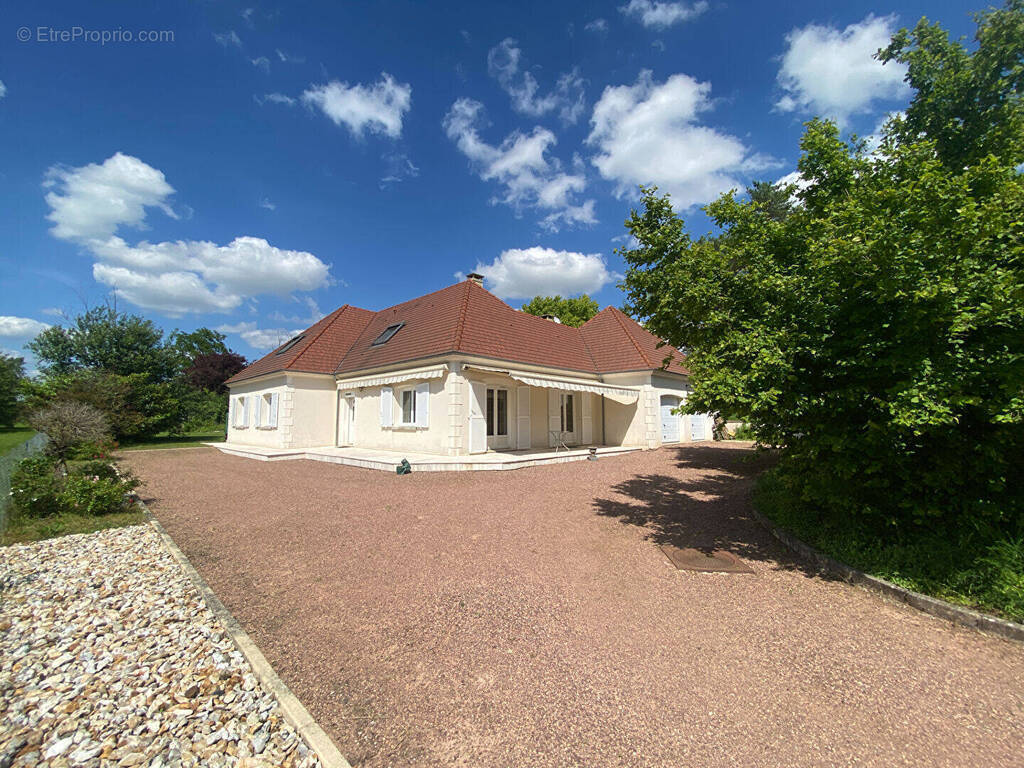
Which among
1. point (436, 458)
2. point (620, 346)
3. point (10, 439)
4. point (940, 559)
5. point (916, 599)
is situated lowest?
point (916, 599)

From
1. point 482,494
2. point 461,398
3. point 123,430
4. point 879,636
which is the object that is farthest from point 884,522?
point 123,430

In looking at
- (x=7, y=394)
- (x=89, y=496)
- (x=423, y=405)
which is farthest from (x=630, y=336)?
(x=7, y=394)

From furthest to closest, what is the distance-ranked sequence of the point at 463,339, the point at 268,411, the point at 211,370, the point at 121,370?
the point at 211,370 → the point at 121,370 → the point at 268,411 → the point at 463,339

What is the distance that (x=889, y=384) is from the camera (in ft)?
15.8

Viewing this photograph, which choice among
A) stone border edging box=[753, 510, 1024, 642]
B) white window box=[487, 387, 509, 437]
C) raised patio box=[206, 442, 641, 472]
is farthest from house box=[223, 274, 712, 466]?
stone border edging box=[753, 510, 1024, 642]

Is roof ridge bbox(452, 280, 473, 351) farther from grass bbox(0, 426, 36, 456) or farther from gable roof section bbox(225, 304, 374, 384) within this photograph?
grass bbox(0, 426, 36, 456)

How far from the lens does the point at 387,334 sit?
2114 cm

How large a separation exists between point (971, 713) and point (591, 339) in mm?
21886

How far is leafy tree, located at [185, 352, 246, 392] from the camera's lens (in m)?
42.5

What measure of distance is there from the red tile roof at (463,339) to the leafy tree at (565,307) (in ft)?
49.0

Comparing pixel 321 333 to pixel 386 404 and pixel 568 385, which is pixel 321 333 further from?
pixel 568 385

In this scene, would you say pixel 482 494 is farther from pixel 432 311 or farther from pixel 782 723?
pixel 432 311

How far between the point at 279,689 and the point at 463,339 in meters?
13.6

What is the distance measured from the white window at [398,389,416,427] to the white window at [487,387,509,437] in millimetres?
3079
